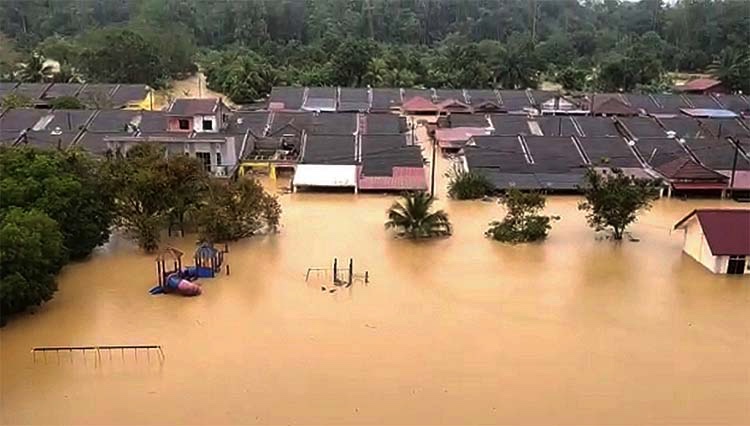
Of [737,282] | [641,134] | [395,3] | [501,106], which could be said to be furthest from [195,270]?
[395,3]

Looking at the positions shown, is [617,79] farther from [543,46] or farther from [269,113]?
[269,113]

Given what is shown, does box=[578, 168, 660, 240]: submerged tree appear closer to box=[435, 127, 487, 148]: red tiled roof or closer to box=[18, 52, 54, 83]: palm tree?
box=[435, 127, 487, 148]: red tiled roof

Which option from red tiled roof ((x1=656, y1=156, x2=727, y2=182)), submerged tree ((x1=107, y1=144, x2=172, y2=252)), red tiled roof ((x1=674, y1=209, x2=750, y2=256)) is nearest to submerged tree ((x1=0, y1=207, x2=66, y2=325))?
submerged tree ((x1=107, y1=144, x2=172, y2=252))

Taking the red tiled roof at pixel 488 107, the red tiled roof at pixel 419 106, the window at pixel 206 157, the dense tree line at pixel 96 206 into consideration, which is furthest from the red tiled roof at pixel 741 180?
the window at pixel 206 157

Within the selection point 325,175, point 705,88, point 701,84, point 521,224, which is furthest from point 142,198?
point 701,84

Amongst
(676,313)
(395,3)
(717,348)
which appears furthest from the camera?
(395,3)

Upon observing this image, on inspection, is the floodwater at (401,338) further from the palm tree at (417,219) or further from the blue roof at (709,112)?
the blue roof at (709,112)
